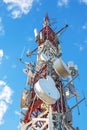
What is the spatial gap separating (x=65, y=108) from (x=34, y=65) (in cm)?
381

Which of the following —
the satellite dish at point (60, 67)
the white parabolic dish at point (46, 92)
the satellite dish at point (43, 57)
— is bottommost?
the white parabolic dish at point (46, 92)

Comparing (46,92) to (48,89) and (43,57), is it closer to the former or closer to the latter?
(48,89)

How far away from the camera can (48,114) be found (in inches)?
571

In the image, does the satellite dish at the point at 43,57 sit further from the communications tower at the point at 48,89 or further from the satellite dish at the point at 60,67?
the satellite dish at the point at 60,67

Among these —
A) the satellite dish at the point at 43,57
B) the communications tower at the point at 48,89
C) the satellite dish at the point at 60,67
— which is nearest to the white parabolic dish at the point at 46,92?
the communications tower at the point at 48,89

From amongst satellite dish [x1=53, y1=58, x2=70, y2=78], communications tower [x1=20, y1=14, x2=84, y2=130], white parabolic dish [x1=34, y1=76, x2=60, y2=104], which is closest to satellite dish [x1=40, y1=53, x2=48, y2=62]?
communications tower [x1=20, y1=14, x2=84, y2=130]

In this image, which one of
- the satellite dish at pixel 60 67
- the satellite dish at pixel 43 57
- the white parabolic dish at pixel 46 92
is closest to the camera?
the white parabolic dish at pixel 46 92

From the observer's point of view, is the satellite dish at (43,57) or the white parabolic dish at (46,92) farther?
the satellite dish at (43,57)

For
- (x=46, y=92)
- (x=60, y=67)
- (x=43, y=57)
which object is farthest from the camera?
(x=43, y=57)

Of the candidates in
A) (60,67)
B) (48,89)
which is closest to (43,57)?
(60,67)

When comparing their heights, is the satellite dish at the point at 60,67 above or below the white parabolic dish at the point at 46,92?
above

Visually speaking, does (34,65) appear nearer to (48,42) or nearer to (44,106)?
(48,42)

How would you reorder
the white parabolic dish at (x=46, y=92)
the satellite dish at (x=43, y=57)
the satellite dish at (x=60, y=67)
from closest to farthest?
the white parabolic dish at (x=46, y=92), the satellite dish at (x=60, y=67), the satellite dish at (x=43, y=57)

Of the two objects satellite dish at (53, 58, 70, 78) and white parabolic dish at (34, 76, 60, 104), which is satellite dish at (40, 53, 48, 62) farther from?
white parabolic dish at (34, 76, 60, 104)
